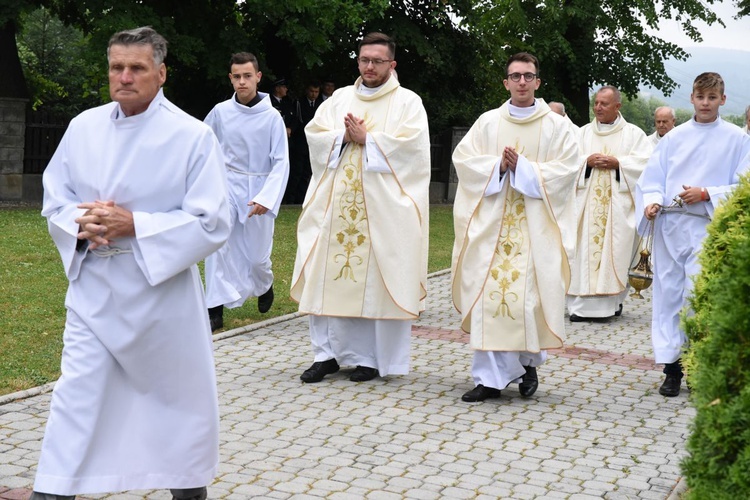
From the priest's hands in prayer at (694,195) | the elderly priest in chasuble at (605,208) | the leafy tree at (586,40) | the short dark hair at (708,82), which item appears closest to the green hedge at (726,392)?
the priest's hands in prayer at (694,195)

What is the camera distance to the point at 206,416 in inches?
195

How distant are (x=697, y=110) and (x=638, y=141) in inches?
149

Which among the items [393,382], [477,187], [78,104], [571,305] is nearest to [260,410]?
[393,382]

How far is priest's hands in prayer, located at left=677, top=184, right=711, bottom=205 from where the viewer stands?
26.3ft

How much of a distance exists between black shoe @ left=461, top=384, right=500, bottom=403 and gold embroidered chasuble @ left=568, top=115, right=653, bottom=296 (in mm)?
4279

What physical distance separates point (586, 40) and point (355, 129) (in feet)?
86.4

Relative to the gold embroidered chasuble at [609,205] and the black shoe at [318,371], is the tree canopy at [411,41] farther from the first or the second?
the black shoe at [318,371]

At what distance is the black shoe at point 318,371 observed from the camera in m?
8.02

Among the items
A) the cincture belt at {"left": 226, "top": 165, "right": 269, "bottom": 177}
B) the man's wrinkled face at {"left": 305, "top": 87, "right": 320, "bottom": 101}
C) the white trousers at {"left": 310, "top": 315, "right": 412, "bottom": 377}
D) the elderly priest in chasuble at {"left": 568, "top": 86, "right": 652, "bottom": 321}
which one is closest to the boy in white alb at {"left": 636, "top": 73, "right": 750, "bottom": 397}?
the white trousers at {"left": 310, "top": 315, "right": 412, "bottom": 377}

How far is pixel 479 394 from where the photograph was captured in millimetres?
7660

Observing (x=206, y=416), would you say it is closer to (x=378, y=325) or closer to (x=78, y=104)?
(x=378, y=325)

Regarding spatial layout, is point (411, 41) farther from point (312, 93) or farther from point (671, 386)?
point (671, 386)

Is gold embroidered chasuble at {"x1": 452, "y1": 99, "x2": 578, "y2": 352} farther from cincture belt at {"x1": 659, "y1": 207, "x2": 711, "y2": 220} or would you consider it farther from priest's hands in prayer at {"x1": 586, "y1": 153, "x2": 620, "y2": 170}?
priest's hands in prayer at {"x1": 586, "y1": 153, "x2": 620, "y2": 170}

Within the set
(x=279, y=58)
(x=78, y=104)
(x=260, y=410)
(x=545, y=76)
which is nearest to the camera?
(x=260, y=410)
